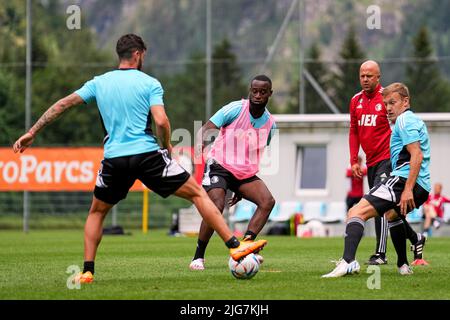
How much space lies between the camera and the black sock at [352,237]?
32.7 ft

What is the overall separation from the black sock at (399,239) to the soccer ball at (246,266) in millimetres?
1788

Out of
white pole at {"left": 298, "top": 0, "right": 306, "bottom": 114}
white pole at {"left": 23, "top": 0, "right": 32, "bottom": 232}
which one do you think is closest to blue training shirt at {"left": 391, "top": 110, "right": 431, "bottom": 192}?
white pole at {"left": 23, "top": 0, "right": 32, "bottom": 232}

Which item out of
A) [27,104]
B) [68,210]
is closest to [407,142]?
[27,104]

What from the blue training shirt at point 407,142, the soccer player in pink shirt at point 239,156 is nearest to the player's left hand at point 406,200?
the blue training shirt at point 407,142

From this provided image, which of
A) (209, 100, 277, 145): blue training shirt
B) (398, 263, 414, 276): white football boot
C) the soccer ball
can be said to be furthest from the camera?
(209, 100, 277, 145): blue training shirt

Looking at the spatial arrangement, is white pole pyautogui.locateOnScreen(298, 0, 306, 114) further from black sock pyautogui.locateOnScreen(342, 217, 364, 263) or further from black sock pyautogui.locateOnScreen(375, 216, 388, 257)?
black sock pyautogui.locateOnScreen(342, 217, 364, 263)

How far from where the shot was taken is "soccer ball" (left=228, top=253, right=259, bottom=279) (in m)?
9.58

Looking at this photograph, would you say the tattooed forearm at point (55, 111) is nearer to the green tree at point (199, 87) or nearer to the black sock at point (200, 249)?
the black sock at point (200, 249)

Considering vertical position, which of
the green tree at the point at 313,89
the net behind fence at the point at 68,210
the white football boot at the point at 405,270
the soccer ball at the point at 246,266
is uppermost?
the green tree at the point at 313,89

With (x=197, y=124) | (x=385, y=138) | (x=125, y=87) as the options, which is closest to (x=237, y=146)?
(x=385, y=138)

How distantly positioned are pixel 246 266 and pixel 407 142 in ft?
6.20

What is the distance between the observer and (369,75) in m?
12.2

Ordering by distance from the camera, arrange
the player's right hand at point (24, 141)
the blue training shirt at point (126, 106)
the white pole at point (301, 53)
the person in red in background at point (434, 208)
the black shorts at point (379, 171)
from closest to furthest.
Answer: the blue training shirt at point (126, 106) < the player's right hand at point (24, 141) < the black shorts at point (379, 171) < the person in red in background at point (434, 208) < the white pole at point (301, 53)

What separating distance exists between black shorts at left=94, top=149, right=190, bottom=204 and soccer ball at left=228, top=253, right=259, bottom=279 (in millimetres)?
877
